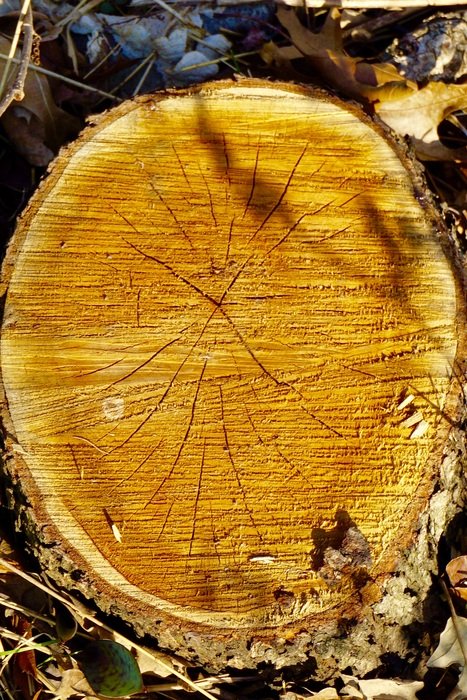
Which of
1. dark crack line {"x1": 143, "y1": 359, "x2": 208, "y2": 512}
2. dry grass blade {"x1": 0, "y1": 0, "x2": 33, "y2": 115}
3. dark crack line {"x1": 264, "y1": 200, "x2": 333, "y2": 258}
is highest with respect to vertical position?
dry grass blade {"x1": 0, "y1": 0, "x2": 33, "y2": 115}

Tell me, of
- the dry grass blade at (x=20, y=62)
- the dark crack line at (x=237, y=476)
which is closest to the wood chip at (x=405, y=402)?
the dark crack line at (x=237, y=476)

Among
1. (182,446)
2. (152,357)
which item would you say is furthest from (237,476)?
(152,357)

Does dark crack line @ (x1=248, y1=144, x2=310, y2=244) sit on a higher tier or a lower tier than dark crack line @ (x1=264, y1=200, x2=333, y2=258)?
higher

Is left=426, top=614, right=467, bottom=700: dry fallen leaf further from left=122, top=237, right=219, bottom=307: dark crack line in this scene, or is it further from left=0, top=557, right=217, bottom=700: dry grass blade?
left=122, top=237, right=219, bottom=307: dark crack line

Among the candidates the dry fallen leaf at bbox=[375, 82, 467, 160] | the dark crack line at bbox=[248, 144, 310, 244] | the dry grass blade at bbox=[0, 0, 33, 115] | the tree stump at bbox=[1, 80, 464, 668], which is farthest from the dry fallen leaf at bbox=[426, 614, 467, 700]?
the dry grass blade at bbox=[0, 0, 33, 115]

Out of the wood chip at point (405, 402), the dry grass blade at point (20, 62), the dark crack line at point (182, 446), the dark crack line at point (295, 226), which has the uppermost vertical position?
the dry grass blade at point (20, 62)

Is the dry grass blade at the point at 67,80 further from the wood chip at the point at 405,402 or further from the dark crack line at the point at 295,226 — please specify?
the wood chip at the point at 405,402

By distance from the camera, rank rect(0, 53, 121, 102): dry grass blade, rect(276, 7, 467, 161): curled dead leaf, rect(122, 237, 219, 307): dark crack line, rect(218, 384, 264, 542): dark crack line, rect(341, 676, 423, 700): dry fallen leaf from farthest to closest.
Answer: rect(0, 53, 121, 102): dry grass blade
rect(276, 7, 467, 161): curled dead leaf
rect(341, 676, 423, 700): dry fallen leaf
rect(122, 237, 219, 307): dark crack line
rect(218, 384, 264, 542): dark crack line

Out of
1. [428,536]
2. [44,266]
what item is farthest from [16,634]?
[428,536]
